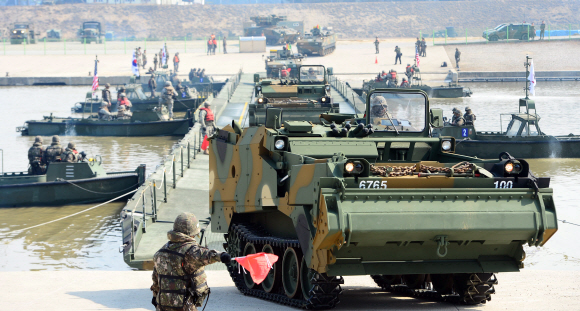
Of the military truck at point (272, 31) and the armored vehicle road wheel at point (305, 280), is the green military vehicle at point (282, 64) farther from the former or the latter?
the armored vehicle road wheel at point (305, 280)

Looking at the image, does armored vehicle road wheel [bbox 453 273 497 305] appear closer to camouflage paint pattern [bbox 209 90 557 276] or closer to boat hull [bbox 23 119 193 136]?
camouflage paint pattern [bbox 209 90 557 276]

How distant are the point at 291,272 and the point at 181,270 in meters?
3.06

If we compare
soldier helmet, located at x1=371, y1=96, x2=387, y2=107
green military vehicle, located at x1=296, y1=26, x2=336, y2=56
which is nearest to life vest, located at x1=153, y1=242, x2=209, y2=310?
soldier helmet, located at x1=371, y1=96, x2=387, y2=107

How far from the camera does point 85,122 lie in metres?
33.1

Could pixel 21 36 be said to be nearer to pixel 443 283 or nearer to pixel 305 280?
pixel 305 280

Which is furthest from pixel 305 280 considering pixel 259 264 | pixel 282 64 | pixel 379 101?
pixel 282 64

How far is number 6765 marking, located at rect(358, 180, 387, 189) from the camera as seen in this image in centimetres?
827

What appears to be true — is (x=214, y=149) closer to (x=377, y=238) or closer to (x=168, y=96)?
(x=377, y=238)

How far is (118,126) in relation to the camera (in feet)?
107

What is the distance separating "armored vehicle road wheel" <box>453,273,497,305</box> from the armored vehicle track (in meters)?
1.57

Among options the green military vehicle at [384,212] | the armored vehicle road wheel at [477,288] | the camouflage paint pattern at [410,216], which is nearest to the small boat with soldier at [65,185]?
the green military vehicle at [384,212]

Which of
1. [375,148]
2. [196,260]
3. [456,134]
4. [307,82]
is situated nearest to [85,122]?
[307,82]

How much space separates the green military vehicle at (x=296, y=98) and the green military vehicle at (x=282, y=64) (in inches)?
418

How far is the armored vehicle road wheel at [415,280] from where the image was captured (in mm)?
10336
